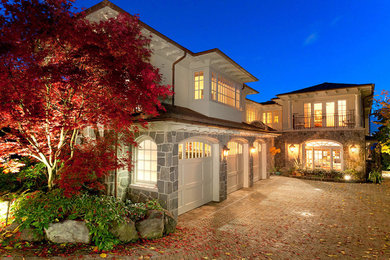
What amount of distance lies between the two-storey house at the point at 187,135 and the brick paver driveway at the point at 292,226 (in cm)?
110

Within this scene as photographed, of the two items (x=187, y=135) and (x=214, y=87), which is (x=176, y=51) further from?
(x=187, y=135)

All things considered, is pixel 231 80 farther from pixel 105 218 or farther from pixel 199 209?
pixel 105 218

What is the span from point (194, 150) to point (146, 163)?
78.5 inches

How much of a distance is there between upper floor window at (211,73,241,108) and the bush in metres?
6.70

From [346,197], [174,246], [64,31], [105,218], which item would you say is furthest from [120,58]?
[346,197]

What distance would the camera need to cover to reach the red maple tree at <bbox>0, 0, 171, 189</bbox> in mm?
4723

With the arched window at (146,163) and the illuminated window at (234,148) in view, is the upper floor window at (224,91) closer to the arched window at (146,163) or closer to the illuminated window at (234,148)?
the illuminated window at (234,148)

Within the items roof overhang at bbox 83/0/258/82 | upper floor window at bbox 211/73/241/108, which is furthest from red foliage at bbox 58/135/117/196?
upper floor window at bbox 211/73/241/108

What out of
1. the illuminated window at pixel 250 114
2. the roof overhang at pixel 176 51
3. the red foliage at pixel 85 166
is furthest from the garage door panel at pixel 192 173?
the illuminated window at pixel 250 114

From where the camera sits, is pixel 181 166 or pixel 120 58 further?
pixel 181 166

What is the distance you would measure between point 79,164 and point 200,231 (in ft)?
12.9

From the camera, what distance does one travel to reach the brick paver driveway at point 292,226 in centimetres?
533

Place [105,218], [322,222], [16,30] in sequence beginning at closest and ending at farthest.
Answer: [16,30] → [105,218] → [322,222]

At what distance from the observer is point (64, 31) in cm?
490
